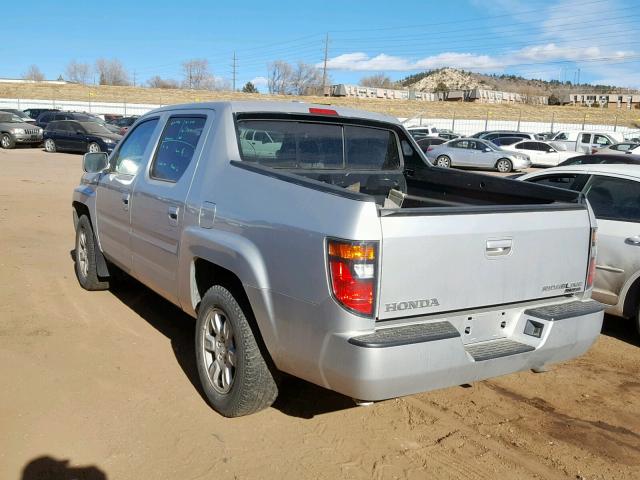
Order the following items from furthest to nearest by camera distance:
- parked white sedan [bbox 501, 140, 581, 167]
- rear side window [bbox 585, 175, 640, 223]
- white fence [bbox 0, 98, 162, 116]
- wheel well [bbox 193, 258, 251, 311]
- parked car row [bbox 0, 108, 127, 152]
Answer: white fence [bbox 0, 98, 162, 116] < parked white sedan [bbox 501, 140, 581, 167] < parked car row [bbox 0, 108, 127, 152] < rear side window [bbox 585, 175, 640, 223] < wheel well [bbox 193, 258, 251, 311]

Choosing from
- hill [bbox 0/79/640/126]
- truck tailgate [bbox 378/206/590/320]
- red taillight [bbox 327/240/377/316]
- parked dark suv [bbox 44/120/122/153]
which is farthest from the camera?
hill [bbox 0/79/640/126]

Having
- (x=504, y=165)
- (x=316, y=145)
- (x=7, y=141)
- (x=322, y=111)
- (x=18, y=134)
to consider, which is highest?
(x=322, y=111)

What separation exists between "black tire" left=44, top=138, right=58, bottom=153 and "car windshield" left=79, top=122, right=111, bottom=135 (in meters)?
1.75

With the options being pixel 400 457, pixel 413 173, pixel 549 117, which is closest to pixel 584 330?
pixel 400 457

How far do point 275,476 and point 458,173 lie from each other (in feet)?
9.11

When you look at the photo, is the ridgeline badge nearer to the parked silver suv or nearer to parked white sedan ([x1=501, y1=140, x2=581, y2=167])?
the parked silver suv

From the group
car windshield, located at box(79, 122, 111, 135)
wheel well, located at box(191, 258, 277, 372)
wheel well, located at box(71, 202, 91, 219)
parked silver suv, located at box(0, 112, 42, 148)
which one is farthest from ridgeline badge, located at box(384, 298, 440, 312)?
parked silver suv, located at box(0, 112, 42, 148)

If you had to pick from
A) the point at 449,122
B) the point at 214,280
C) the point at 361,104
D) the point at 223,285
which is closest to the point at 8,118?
the point at 214,280

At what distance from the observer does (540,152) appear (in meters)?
31.0

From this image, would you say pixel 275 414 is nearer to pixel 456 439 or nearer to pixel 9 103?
pixel 456 439

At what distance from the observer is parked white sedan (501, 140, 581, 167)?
30.7 meters

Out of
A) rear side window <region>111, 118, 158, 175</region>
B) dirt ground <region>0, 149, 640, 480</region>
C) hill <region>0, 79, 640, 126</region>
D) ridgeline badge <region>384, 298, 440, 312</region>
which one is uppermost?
hill <region>0, 79, 640, 126</region>

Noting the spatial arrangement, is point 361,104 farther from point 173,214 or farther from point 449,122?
point 173,214

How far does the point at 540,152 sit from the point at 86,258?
2867cm
